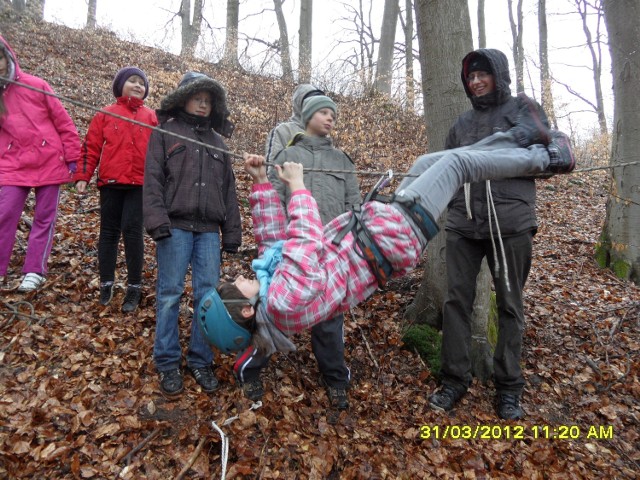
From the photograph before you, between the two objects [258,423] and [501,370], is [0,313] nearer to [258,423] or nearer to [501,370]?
[258,423]

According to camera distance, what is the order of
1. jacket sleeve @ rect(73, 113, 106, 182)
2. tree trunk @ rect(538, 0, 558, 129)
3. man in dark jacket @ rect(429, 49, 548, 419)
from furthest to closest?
1. tree trunk @ rect(538, 0, 558, 129)
2. jacket sleeve @ rect(73, 113, 106, 182)
3. man in dark jacket @ rect(429, 49, 548, 419)

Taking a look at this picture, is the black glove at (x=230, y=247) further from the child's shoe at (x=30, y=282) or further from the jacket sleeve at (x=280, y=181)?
the child's shoe at (x=30, y=282)

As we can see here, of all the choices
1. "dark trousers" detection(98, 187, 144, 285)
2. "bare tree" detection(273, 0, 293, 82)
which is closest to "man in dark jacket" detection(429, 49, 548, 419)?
"dark trousers" detection(98, 187, 144, 285)

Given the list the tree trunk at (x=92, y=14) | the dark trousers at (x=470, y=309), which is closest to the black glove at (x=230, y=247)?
the dark trousers at (x=470, y=309)

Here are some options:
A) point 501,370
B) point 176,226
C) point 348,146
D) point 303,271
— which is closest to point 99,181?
point 176,226

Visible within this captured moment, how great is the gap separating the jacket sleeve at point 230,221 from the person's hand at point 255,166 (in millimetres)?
502

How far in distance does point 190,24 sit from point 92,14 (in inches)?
144

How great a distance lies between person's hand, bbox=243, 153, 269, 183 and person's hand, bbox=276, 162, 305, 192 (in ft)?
0.57

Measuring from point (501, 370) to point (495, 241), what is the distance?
1.05 meters

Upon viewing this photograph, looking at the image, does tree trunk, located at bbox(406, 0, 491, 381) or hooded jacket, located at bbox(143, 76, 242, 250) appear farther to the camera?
tree trunk, located at bbox(406, 0, 491, 381)

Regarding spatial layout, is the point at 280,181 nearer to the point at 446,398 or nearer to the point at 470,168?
the point at 470,168

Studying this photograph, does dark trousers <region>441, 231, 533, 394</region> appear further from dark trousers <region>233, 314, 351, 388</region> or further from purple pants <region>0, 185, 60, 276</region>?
purple pants <region>0, 185, 60, 276</region>

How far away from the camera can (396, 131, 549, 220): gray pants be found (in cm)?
285

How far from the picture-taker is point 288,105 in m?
12.0
